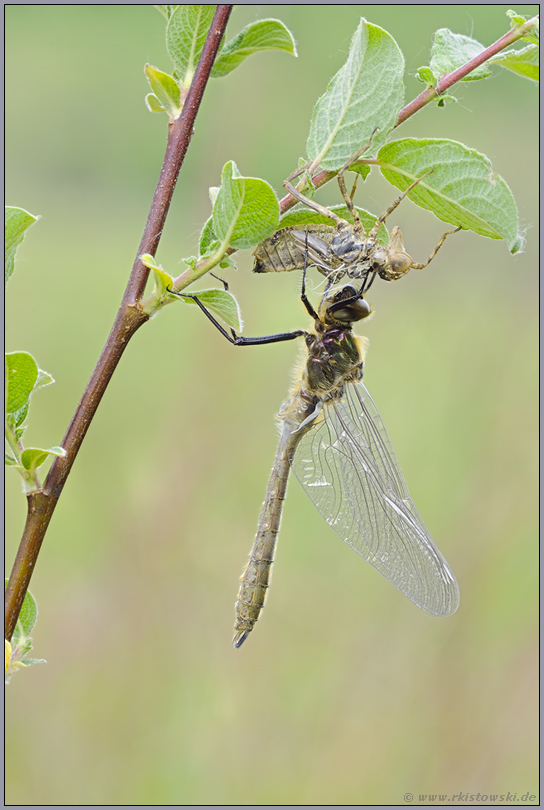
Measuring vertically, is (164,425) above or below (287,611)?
above

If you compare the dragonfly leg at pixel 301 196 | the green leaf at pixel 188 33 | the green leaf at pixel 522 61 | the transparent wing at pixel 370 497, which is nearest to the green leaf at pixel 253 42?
the green leaf at pixel 188 33

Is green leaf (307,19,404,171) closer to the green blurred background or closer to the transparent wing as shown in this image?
the transparent wing

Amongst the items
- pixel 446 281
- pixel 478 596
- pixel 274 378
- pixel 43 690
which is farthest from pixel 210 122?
pixel 43 690

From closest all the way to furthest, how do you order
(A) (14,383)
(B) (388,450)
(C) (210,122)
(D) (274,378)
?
(A) (14,383) < (B) (388,450) < (C) (210,122) < (D) (274,378)

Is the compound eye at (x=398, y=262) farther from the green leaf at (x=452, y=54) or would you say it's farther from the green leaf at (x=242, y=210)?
the green leaf at (x=242, y=210)

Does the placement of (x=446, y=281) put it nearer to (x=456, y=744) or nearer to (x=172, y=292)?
(x=456, y=744)

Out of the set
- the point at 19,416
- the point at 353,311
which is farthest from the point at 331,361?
the point at 19,416

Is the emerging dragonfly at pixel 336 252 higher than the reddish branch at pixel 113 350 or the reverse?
higher
